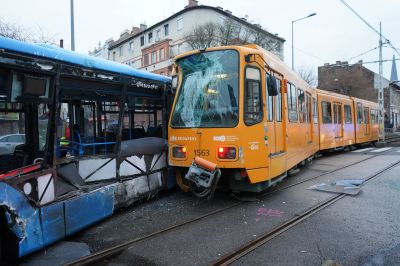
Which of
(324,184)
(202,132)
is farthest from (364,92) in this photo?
(202,132)

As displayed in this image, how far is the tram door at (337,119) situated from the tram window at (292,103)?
798 centimetres

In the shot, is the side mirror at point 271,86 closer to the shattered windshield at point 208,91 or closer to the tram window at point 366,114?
the shattered windshield at point 208,91

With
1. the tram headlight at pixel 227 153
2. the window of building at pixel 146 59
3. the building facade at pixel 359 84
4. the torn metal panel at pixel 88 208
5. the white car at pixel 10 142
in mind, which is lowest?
the torn metal panel at pixel 88 208

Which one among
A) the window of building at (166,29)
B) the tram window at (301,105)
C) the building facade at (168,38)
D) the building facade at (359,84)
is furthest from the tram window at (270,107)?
the building facade at (359,84)

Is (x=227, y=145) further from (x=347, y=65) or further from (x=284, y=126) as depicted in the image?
(x=347, y=65)

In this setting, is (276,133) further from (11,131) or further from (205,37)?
(205,37)

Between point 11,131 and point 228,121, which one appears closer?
point 11,131

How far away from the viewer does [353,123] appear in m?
19.8

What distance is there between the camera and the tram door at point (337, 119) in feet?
55.4

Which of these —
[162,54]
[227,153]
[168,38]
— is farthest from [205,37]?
[227,153]

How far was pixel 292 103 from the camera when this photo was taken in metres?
9.30

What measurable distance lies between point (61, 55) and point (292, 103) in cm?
610

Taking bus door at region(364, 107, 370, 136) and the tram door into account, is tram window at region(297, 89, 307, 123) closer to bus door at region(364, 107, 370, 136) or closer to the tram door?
the tram door

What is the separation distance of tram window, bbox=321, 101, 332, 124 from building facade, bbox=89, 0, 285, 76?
64.6 feet
